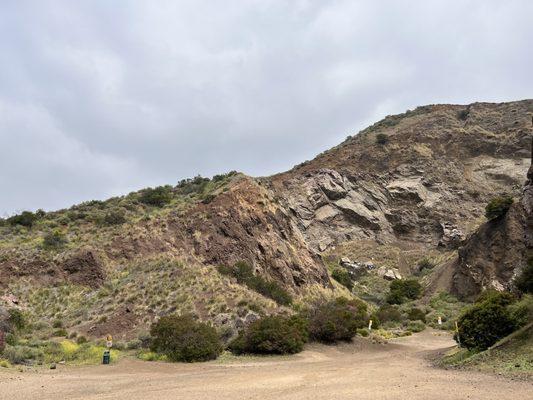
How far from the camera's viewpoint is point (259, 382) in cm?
1374

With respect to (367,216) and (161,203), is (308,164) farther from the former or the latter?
(161,203)

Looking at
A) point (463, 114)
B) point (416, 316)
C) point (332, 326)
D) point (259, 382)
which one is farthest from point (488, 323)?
point (463, 114)

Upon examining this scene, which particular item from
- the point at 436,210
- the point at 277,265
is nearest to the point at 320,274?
the point at 277,265

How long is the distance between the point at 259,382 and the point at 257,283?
20.3m

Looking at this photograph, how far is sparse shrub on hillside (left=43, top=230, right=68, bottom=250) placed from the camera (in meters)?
34.5

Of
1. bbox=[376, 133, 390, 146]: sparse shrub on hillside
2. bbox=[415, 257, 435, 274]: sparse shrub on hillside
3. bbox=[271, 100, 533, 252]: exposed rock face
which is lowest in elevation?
bbox=[415, 257, 435, 274]: sparse shrub on hillside

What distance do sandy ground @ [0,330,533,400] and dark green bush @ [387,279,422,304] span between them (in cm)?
2900

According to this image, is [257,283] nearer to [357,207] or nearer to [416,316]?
[416,316]

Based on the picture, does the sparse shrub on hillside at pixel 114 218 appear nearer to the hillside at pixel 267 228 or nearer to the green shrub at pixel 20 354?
the hillside at pixel 267 228

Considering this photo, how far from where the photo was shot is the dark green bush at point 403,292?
160ft

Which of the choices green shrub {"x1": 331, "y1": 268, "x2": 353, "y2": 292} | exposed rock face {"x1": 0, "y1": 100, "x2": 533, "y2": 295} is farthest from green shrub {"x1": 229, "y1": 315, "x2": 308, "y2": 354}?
green shrub {"x1": 331, "y1": 268, "x2": 353, "y2": 292}

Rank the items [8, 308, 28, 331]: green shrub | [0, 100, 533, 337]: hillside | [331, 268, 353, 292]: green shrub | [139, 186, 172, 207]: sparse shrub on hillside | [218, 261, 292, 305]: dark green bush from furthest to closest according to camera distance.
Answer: [331, 268, 353, 292]: green shrub < [139, 186, 172, 207]: sparse shrub on hillside < [218, 261, 292, 305]: dark green bush < [0, 100, 533, 337]: hillside < [8, 308, 28, 331]: green shrub

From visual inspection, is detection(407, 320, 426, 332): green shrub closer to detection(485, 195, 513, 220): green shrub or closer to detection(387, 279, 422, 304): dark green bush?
detection(387, 279, 422, 304): dark green bush

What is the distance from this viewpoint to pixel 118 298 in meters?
29.0
